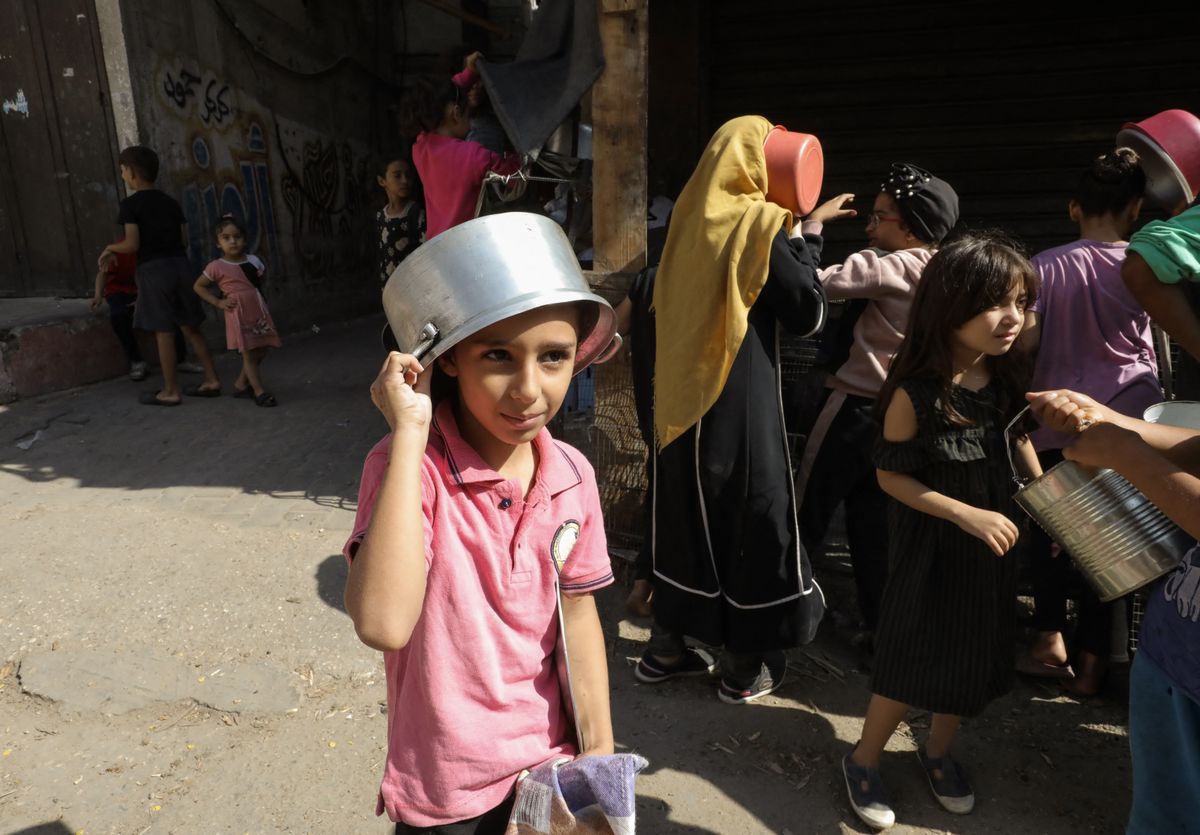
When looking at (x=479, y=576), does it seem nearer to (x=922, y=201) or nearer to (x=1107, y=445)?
(x=1107, y=445)

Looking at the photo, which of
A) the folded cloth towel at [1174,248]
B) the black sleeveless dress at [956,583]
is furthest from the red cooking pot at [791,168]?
the folded cloth towel at [1174,248]

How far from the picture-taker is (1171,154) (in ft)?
8.77

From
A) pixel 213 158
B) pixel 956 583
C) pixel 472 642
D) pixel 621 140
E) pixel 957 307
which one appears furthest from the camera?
pixel 213 158

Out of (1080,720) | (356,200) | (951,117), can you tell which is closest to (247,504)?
(1080,720)

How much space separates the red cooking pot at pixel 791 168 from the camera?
256 cm

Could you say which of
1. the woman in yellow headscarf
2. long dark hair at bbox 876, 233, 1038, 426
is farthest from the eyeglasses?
long dark hair at bbox 876, 233, 1038, 426

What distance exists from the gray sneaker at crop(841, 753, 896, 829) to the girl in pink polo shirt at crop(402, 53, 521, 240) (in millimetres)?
2955

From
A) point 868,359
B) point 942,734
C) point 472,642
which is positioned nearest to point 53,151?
point 868,359

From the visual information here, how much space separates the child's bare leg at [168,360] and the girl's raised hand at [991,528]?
5.42 metres

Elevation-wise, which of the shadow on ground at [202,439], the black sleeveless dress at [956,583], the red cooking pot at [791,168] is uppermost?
the red cooking pot at [791,168]

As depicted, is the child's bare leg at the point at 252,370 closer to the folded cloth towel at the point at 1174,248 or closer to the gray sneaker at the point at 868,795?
the gray sneaker at the point at 868,795

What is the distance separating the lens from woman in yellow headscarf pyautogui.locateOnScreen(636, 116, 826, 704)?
253 cm

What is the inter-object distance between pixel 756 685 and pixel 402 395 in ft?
7.18

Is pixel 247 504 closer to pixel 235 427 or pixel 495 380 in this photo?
pixel 235 427
